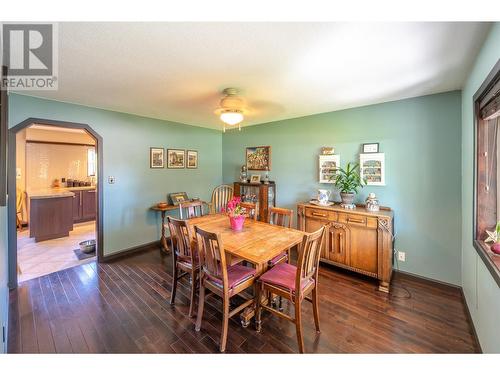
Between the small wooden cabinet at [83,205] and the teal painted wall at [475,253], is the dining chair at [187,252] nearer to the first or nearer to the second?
the teal painted wall at [475,253]

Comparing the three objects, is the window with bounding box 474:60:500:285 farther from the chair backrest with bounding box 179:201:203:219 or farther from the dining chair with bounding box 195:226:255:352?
the chair backrest with bounding box 179:201:203:219

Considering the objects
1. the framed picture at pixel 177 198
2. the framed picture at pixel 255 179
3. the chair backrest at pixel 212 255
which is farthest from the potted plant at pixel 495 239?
the framed picture at pixel 177 198

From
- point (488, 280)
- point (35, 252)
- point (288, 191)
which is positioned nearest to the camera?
point (488, 280)

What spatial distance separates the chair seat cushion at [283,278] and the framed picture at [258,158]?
255 cm

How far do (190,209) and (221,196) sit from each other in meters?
1.83

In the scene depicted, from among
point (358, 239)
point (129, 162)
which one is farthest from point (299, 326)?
point (129, 162)

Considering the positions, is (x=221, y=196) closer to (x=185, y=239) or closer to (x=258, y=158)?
(x=258, y=158)

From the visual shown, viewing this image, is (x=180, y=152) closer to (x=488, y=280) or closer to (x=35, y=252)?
(x=35, y=252)

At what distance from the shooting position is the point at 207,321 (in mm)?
2062

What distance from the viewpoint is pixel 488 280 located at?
1.54 metres

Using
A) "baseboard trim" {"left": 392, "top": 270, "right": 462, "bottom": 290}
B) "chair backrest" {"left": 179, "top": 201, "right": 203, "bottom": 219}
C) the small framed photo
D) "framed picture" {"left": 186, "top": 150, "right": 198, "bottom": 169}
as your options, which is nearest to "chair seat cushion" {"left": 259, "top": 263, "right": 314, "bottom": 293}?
"chair backrest" {"left": 179, "top": 201, "right": 203, "bottom": 219}

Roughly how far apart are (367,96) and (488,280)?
219cm

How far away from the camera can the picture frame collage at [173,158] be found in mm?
3994
